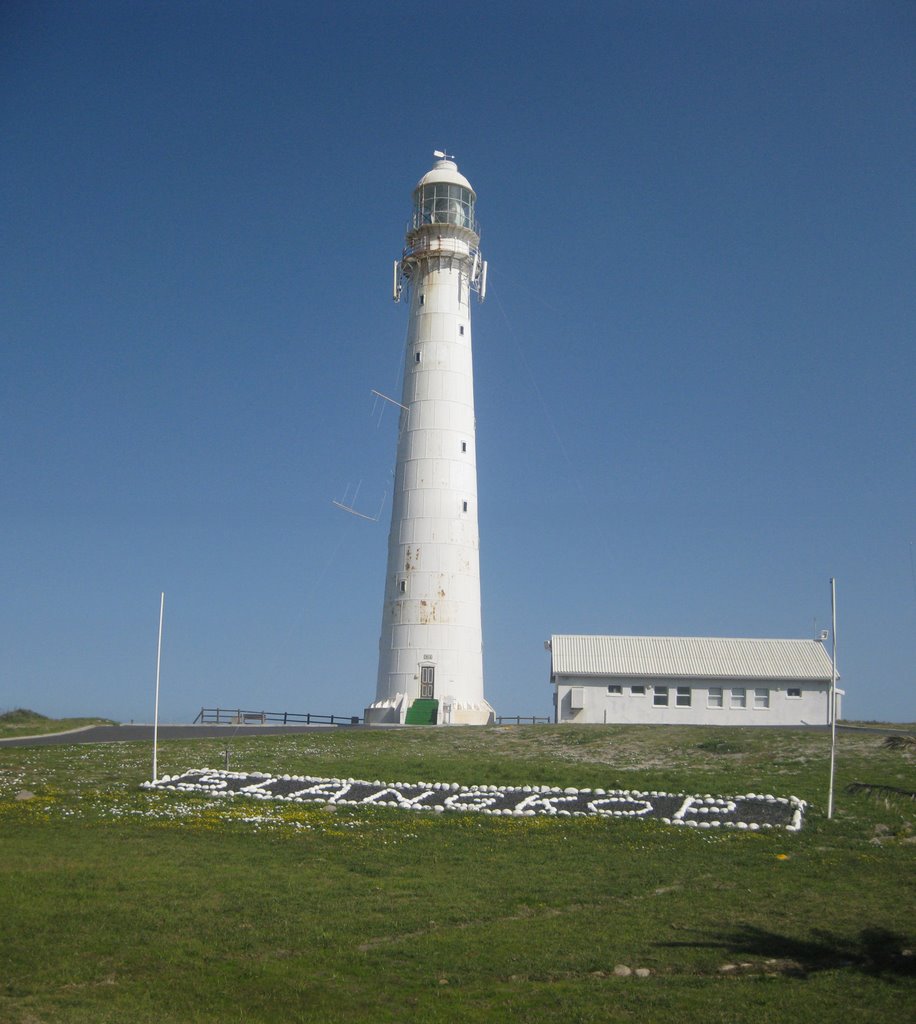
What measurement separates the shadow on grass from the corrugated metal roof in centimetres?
3902

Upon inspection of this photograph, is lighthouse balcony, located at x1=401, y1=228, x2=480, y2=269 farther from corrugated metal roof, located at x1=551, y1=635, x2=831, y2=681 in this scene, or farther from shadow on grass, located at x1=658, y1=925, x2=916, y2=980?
shadow on grass, located at x1=658, y1=925, x2=916, y2=980

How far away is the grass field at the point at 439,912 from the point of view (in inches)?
531

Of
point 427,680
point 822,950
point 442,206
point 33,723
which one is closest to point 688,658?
point 427,680

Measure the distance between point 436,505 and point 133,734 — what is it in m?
17.6

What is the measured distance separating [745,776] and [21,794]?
2096cm

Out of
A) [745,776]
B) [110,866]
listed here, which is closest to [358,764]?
[745,776]

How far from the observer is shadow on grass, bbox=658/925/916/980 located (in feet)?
49.7

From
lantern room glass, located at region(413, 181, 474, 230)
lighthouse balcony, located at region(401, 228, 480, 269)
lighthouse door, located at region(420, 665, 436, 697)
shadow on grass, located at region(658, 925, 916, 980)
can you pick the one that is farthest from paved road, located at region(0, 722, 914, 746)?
shadow on grass, located at region(658, 925, 916, 980)

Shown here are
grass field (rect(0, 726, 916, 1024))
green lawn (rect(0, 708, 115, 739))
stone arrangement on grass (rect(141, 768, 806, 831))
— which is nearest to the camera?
→ grass field (rect(0, 726, 916, 1024))

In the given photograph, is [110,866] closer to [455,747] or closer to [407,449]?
[455,747]

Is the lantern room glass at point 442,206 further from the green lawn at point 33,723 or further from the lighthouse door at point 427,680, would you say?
the green lawn at point 33,723

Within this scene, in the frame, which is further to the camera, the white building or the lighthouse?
the white building

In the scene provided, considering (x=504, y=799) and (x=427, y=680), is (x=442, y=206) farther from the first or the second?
(x=504, y=799)

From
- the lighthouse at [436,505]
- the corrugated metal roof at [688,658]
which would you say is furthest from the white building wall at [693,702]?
the lighthouse at [436,505]
